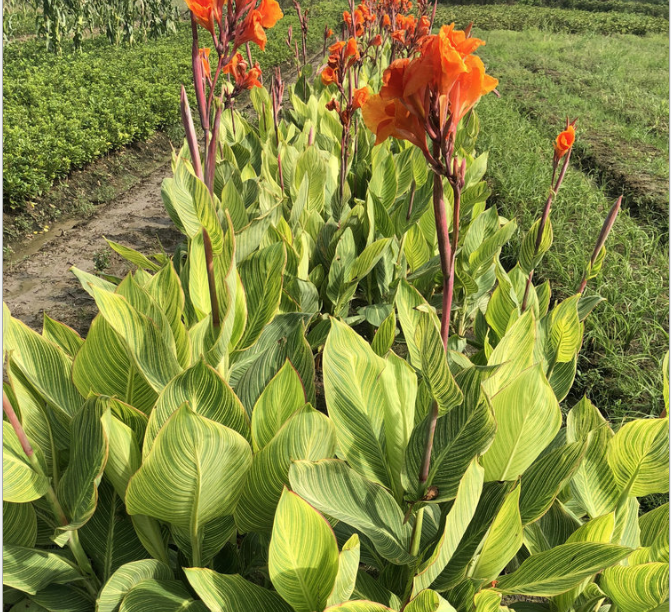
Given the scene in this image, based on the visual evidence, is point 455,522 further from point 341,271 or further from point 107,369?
point 341,271

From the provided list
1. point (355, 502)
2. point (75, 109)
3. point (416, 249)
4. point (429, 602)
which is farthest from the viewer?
point (75, 109)

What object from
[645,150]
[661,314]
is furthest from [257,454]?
[645,150]

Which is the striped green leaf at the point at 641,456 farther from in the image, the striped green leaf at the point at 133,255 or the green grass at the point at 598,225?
the striped green leaf at the point at 133,255

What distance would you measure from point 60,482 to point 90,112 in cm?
471

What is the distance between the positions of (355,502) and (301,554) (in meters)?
0.13

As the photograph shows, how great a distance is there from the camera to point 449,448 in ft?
2.67

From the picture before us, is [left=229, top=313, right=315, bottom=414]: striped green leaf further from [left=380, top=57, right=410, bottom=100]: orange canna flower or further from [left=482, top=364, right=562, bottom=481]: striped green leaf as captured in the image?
[left=380, top=57, right=410, bottom=100]: orange canna flower

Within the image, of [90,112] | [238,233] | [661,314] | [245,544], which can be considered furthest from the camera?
[90,112]

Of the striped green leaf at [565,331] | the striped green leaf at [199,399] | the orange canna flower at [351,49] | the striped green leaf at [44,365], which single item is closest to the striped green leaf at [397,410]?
the striped green leaf at [199,399]

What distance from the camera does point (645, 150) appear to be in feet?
14.1

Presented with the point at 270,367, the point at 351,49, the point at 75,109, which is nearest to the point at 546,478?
the point at 270,367

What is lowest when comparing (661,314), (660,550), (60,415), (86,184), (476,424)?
(86,184)

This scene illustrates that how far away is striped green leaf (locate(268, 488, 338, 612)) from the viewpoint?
0.68 meters

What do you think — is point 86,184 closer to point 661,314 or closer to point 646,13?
point 661,314
